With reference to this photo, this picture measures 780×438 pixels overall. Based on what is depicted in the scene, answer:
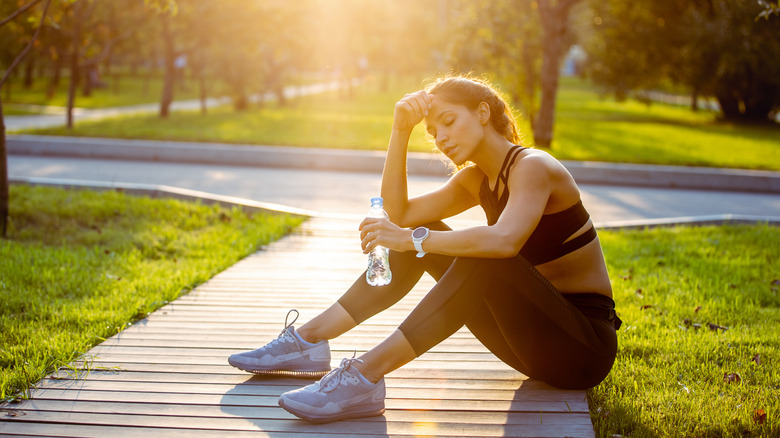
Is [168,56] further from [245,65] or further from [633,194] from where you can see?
[633,194]

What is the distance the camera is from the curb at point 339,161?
12.8m

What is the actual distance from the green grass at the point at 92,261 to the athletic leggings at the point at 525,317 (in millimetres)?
2054

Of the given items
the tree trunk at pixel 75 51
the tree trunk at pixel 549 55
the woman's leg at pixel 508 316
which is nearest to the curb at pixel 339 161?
the tree trunk at pixel 549 55

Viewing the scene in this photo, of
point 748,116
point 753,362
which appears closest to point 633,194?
point 753,362

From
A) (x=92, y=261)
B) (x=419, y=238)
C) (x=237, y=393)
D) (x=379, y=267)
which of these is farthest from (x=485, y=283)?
(x=92, y=261)

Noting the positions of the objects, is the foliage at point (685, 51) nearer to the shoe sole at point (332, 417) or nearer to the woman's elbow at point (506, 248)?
the woman's elbow at point (506, 248)

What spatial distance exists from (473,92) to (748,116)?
31.2 meters

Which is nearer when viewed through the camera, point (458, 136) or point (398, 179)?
point (458, 136)

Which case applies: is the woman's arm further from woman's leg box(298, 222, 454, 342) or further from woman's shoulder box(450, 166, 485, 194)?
woman's leg box(298, 222, 454, 342)

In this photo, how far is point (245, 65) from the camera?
27812 millimetres

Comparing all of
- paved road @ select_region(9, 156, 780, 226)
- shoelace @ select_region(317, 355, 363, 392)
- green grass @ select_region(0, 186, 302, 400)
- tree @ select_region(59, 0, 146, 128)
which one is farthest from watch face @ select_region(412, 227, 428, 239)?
tree @ select_region(59, 0, 146, 128)

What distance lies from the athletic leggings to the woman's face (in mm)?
631

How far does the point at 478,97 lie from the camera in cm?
357

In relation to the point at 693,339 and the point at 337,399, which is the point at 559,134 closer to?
the point at 693,339
